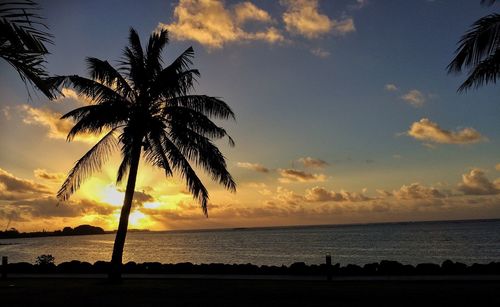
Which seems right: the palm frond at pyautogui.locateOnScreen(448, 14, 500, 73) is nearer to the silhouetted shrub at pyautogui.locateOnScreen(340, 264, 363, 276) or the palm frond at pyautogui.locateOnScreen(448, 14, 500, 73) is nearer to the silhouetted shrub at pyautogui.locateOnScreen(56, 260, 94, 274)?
the silhouetted shrub at pyautogui.locateOnScreen(340, 264, 363, 276)

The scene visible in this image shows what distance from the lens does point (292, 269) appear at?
69.8 ft

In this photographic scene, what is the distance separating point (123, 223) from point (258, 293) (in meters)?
6.98

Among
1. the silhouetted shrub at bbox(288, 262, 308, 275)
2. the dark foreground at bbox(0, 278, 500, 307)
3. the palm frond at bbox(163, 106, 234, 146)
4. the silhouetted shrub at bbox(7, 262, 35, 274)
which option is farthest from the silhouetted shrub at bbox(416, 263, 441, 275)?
the silhouetted shrub at bbox(7, 262, 35, 274)

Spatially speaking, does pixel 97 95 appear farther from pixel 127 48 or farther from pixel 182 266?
pixel 182 266

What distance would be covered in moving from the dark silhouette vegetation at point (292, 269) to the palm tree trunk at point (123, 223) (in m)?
5.28

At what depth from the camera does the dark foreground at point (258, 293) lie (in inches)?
476

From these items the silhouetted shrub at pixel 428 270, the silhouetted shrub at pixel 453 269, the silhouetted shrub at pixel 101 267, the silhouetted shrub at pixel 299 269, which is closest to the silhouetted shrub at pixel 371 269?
the silhouetted shrub at pixel 428 270

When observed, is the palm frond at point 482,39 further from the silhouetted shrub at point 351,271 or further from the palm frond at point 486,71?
the silhouetted shrub at point 351,271

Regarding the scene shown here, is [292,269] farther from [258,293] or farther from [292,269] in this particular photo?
[258,293]

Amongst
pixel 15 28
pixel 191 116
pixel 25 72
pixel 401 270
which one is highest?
pixel 191 116

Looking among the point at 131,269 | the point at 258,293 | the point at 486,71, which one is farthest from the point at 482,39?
the point at 131,269

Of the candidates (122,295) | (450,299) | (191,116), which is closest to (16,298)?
(122,295)

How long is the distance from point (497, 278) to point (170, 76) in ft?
49.8

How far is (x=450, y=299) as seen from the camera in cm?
1201
